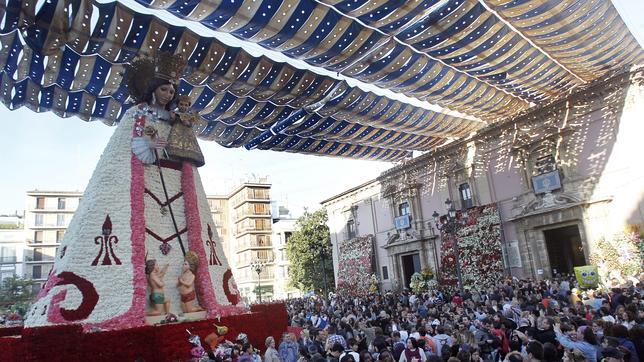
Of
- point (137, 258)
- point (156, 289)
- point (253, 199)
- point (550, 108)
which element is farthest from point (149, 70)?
point (253, 199)

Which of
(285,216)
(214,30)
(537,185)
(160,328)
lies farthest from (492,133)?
(285,216)

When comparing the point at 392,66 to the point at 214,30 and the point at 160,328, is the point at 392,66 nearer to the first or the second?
the point at 214,30

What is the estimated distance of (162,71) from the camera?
11.1 m

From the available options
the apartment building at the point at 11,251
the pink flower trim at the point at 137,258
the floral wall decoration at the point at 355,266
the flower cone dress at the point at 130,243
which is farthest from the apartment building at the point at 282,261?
the pink flower trim at the point at 137,258

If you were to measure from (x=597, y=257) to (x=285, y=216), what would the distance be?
46.7 m

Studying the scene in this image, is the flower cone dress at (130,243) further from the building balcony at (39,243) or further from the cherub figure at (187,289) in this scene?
the building balcony at (39,243)

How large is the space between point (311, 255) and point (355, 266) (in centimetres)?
844

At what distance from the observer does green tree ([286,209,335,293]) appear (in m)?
38.5

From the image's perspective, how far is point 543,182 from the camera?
64.6ft

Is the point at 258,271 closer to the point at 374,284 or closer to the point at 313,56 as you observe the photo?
the point at 374,284

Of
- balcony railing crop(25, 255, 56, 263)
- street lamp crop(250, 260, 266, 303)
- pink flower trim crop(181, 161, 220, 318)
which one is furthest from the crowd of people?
balcony railing crop(25, 255, 56, 263)

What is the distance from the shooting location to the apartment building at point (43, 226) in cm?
5091

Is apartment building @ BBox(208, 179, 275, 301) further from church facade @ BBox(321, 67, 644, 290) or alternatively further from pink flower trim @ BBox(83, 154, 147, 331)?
pink flower trim @ BBox(83, 154, 147, 331)

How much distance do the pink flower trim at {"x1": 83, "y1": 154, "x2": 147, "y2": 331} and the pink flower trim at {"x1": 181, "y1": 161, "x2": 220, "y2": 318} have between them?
3.60 feet
